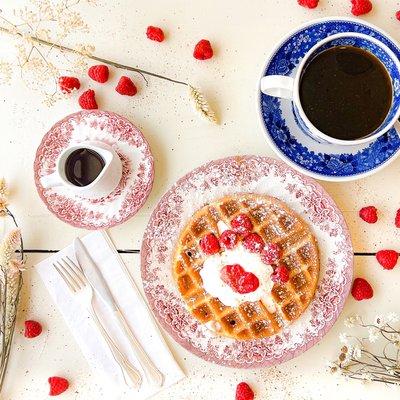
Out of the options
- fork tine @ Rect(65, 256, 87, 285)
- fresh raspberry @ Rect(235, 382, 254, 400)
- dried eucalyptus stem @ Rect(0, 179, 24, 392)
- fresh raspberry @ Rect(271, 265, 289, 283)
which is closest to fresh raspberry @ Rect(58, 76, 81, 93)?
dried eucalyptus stem @ Rect(0, 179, 24, 392)

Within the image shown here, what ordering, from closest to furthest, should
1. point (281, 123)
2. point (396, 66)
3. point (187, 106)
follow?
point (396, 66) < point (281, 123) < point (187, 106)

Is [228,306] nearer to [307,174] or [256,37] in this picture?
[307,174]

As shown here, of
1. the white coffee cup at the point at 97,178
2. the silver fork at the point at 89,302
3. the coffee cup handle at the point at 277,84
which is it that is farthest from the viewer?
the silver fork at the point at 89,302

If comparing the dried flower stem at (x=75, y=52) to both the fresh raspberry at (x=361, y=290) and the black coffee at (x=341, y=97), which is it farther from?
the fresh raspberry at (x=361, y=290)

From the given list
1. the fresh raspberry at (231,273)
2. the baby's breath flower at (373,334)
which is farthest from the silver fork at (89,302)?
the baby's breath flower at (373,334)

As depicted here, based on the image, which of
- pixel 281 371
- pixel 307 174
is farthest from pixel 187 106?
pixel 281 371

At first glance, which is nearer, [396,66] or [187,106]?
[396,66]
